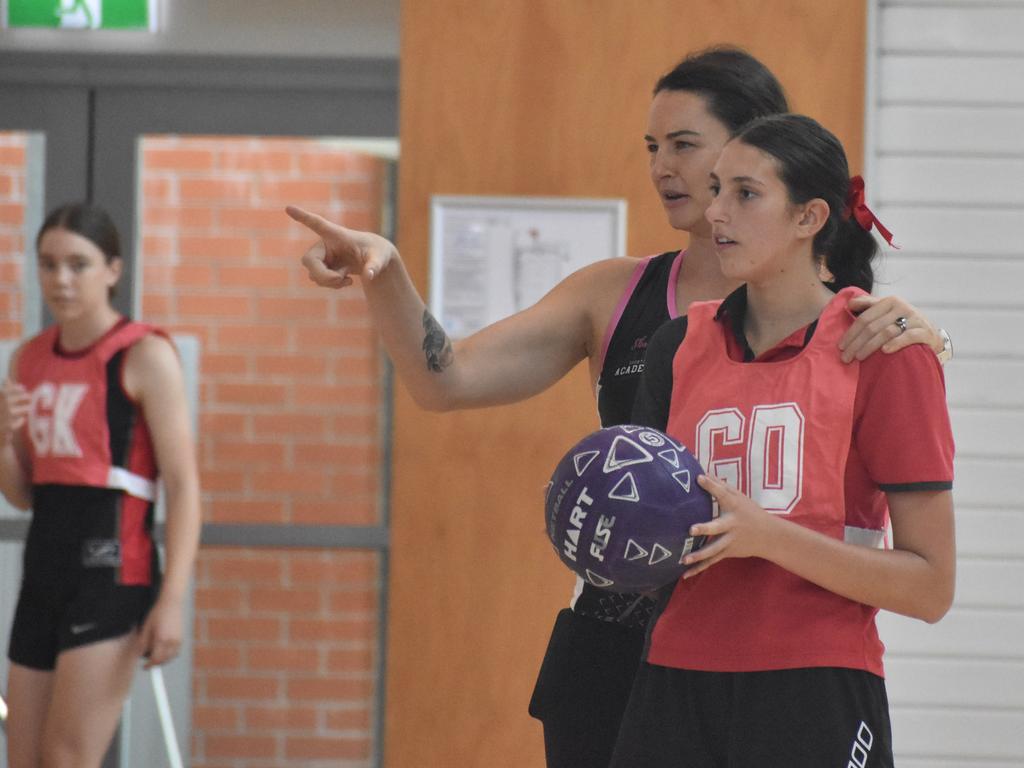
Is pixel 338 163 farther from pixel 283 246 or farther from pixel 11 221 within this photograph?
pixel 11 221

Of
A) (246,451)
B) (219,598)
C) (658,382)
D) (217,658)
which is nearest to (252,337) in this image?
(246,451)

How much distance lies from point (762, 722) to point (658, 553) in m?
0.25

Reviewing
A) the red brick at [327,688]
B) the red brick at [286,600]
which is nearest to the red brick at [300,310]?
the red brick at [286,600]

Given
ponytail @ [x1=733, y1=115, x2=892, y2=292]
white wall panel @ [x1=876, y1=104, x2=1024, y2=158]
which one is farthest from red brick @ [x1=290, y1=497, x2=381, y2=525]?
ponytail @ [x1=733, y1=115, x2=892, y2=292]

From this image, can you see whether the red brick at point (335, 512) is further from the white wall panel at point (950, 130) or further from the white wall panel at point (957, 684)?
the white wall panel at point (950, 130)

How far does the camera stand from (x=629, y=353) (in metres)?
2.52

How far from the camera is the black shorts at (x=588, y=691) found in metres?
2.40

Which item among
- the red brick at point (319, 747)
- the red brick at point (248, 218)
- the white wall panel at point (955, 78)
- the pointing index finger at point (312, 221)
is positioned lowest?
the red brick at point (319, 747)

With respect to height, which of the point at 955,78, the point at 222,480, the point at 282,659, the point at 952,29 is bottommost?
the point at 282,659

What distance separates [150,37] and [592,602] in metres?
3.37

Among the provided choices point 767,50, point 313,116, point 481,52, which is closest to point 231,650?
point 313,116

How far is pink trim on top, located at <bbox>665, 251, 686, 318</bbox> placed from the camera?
2.52 metres

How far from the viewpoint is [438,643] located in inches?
162

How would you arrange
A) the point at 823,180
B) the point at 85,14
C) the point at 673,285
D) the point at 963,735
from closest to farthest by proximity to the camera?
the point at 823,180, the point at 673,285, the point at 963,735, the point at 85,14
